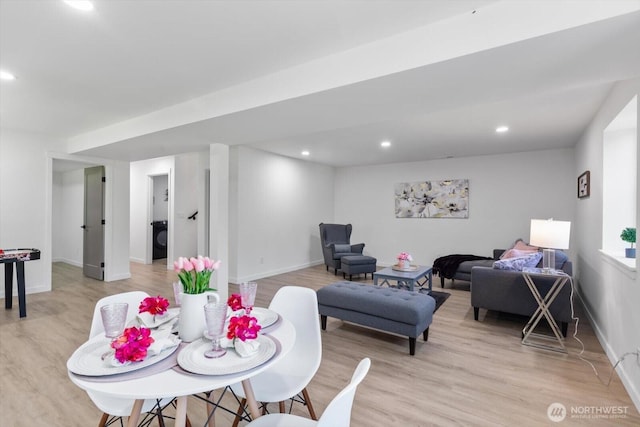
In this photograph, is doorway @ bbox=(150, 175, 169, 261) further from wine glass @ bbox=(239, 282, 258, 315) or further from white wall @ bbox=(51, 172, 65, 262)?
wine glass @ bbox=(239, 282, 258, 315)

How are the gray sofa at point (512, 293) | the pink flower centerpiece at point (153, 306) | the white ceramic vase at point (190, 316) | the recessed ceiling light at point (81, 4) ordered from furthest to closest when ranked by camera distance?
the gray sofa at point (512, 293), the recessed ceiling light at point (81, 4), the pink flower centerpiece at point (153, 306), the white ceramic vase at point (190, 316)

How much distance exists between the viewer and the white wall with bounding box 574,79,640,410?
87.4 inches

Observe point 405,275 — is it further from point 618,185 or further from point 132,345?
point 132,345

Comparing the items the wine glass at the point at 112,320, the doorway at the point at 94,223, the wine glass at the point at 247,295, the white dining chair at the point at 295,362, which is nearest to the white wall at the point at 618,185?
the white dining chair at the point at 295,362

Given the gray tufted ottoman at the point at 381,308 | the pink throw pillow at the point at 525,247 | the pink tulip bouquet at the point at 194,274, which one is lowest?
the gray tufted ottoman at the point at 381,308

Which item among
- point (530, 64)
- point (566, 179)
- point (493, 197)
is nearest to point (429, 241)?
point (493, 197)

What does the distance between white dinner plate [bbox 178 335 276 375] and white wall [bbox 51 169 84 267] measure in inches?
297

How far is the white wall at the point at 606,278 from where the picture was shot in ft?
7.29

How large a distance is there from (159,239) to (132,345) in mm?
7626

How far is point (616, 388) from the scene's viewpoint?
2.28 meters

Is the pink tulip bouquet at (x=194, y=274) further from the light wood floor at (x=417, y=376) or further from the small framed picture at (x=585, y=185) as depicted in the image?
the small framed picture at (x=585, y=185)

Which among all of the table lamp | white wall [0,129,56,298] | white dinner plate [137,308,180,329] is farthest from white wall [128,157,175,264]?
the table lamp

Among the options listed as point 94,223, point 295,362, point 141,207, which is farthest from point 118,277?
point 295,362

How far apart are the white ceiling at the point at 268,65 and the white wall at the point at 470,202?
2.08 metres
